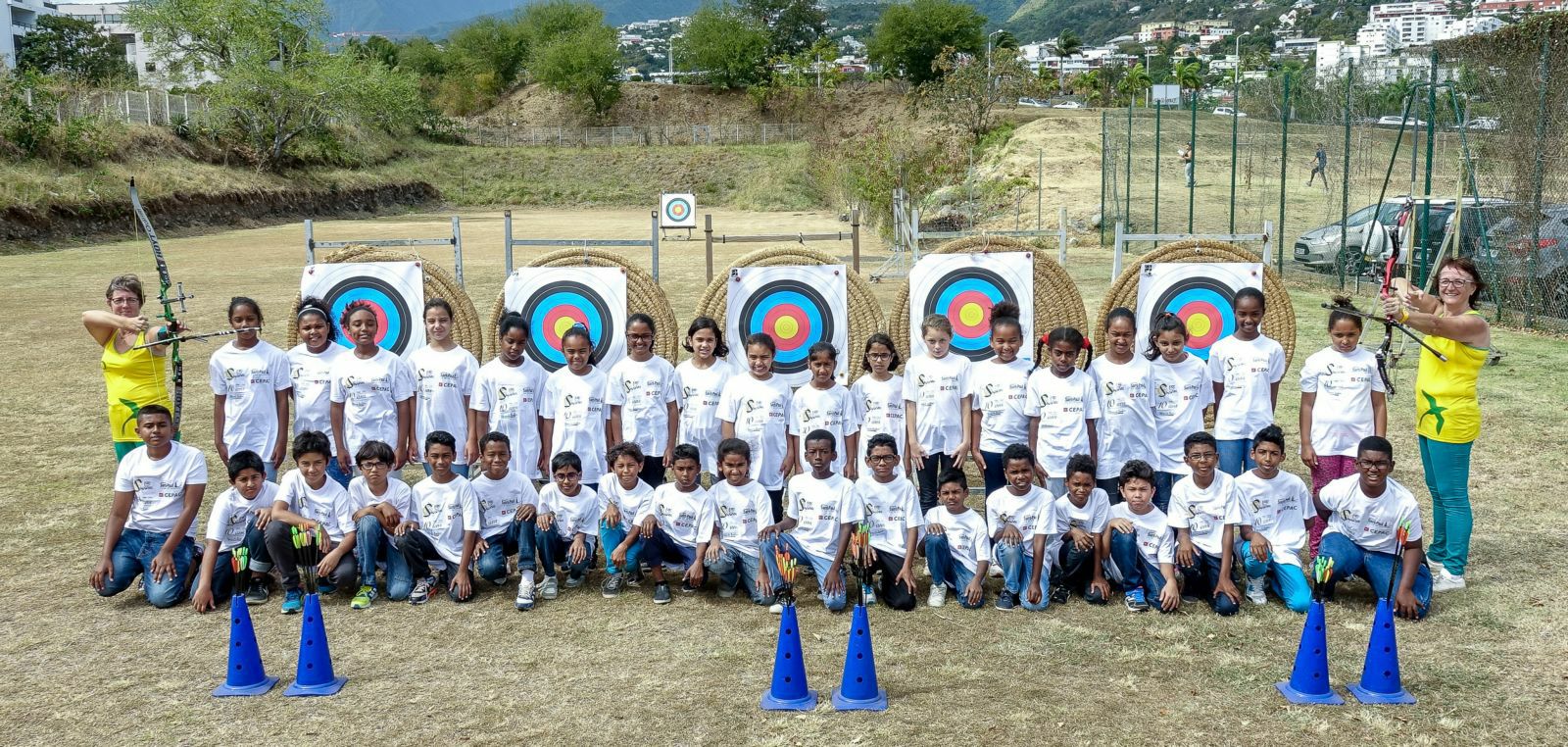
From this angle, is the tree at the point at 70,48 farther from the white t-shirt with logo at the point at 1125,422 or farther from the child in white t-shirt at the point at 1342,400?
the child in white t-shirt at the point at 1342,400

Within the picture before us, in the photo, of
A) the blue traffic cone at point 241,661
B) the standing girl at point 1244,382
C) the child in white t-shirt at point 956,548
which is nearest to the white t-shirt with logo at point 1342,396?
the standing girl at point 1244,382

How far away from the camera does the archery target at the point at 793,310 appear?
8539 mm

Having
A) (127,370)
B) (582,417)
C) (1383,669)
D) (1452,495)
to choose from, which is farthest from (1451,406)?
(127,370)

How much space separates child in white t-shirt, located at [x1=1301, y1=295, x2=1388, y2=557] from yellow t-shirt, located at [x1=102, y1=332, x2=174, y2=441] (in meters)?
6.53

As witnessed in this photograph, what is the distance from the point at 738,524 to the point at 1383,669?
10.1 feet

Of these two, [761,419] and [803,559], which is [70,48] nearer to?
[761,419]

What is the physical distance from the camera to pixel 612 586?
20.9 feet

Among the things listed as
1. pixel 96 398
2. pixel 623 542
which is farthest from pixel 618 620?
pixel 96 398

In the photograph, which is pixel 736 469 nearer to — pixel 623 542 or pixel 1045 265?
pixel 623 542

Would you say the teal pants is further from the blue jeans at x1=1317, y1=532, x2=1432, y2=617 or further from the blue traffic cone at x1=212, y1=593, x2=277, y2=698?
the blue traffic cone at x1=212, y1=593, x2=277, y2=698

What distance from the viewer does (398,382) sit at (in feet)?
23.7

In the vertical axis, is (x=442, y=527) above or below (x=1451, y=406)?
below

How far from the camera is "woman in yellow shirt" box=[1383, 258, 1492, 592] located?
5.98m

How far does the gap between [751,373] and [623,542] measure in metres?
1.31
